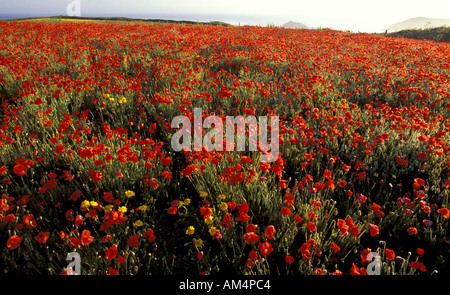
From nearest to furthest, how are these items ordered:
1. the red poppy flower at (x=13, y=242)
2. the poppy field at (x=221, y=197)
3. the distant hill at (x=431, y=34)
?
the red poppy flower at (x=13, y=242) < the poppy field at (x=221, y=197) < the distant hill at (x=431, y=34)

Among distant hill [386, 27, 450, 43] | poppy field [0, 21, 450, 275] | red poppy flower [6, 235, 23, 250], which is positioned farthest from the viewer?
distant hill [386, 27, 450, 43]

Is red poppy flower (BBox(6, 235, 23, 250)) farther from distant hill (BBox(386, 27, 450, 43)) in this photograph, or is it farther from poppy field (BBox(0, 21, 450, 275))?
distant hill (BBox(386, 27, 450, 43))

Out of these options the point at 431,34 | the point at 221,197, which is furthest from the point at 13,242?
the point at 431,34

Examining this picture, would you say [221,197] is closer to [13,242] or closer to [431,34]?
[13,242]

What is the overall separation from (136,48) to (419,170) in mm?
8463

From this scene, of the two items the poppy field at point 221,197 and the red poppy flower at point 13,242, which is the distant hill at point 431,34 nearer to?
the poppy field at point 221,197

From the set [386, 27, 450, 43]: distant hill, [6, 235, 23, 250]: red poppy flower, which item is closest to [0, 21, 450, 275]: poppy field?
[6, 235, 23, 250]: red poppy flower

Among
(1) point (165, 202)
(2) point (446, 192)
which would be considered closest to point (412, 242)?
(2) point (446, 192)

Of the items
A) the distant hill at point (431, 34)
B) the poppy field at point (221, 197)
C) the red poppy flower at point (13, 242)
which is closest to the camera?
the red poppy flower at point (13, 242)

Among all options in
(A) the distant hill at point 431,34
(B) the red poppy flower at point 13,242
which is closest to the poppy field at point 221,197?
(B) the red poppy flower at point 13,242

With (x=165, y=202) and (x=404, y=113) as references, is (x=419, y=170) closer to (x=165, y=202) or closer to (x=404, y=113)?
(x=404, y=113)

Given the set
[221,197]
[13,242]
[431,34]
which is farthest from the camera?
[431,34]
